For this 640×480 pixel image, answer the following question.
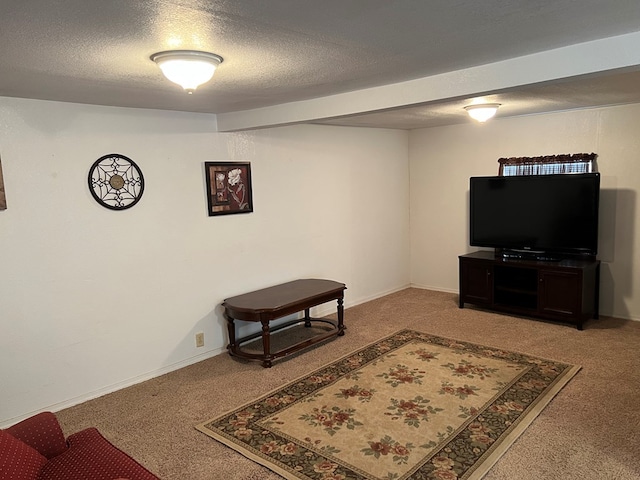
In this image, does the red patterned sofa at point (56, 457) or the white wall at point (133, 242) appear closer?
the red patterned sofa at point (56, 457)

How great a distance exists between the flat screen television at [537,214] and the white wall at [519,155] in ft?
1.22

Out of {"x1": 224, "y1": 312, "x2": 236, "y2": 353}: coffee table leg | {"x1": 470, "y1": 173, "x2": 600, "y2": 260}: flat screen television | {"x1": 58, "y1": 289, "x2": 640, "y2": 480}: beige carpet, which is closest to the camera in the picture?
{"x1": 58, "y1": 289, "x2": 640, "y2": 480}: beige carpet

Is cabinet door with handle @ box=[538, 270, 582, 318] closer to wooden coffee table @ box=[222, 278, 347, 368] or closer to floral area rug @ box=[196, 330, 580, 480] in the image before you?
floral area rug @ box=[196, 330, 580, 480]

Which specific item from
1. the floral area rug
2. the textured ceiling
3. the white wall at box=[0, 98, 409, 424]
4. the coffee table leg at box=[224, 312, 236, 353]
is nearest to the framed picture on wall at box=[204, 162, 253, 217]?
the white wall at box=[0, 98, 409, 424]

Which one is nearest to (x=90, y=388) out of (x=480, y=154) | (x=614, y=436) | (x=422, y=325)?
(x=422, y=325)

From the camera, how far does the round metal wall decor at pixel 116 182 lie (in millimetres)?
3535

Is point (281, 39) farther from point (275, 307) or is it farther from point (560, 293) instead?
point (560, 293)

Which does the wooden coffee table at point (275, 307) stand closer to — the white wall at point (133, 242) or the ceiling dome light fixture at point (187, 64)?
the white wall at point (133, 242)

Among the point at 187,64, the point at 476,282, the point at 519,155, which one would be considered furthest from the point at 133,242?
the point at 519,155

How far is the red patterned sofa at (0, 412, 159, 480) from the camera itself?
75.3 inches

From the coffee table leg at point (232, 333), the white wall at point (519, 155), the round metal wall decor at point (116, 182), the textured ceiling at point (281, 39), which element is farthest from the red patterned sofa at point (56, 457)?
the white wall at point (519, 155)

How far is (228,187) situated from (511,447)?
3.05m

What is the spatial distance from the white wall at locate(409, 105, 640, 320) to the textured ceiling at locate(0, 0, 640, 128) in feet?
9.93

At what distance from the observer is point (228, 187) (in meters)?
4.38
